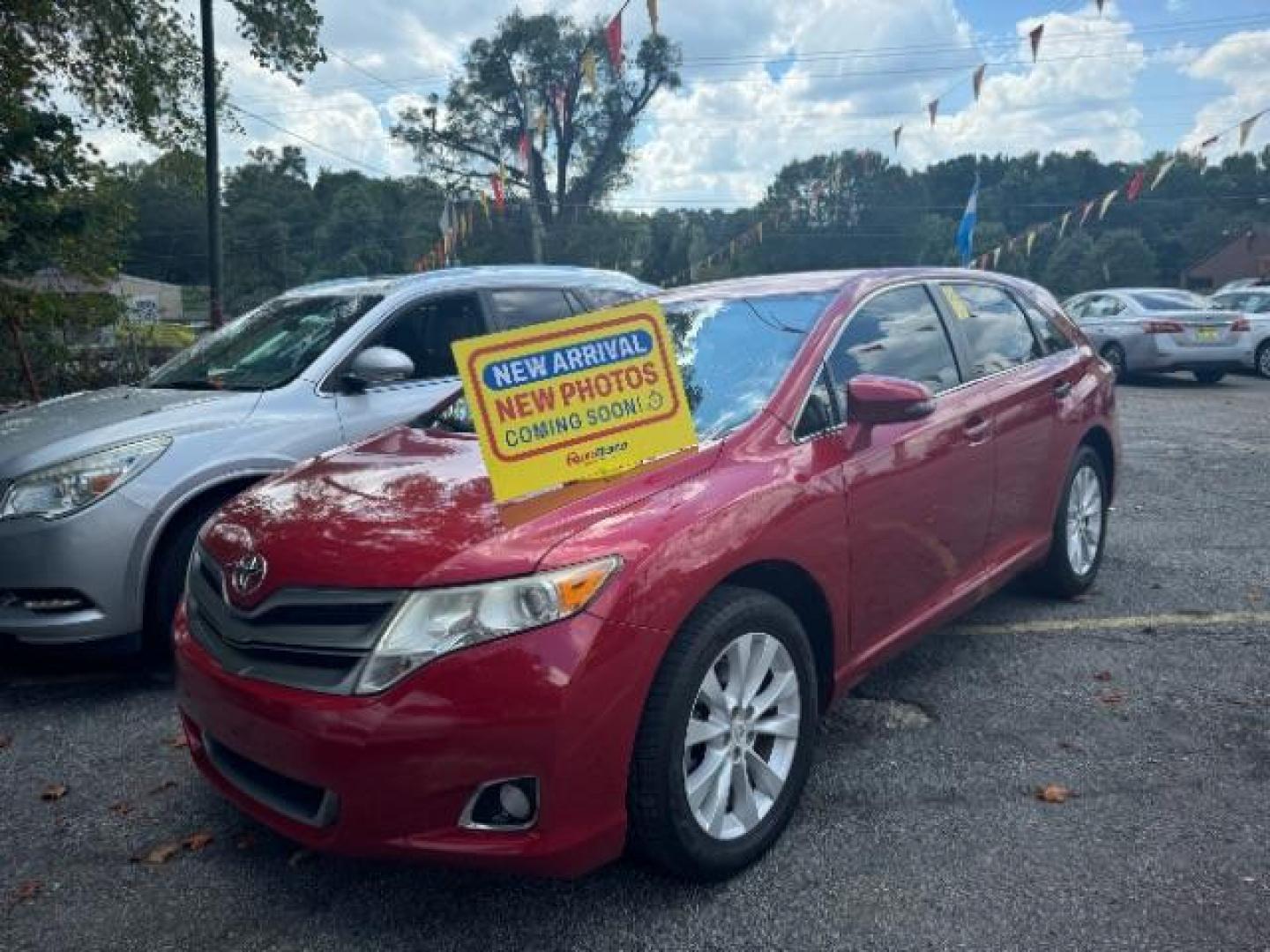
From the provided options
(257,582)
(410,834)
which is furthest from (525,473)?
(410,834)

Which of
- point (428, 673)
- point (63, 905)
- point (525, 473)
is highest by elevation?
point (525, 473)

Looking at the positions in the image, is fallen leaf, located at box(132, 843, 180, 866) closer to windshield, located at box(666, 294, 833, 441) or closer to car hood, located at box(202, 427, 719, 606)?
car hood, located at box(202, 427, 719, 606)

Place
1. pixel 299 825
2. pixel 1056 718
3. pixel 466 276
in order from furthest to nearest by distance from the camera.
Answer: pixel 466 276, pixel 1056 718, pixel 299 825

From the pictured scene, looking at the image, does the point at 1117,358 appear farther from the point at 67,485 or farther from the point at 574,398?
the point at 67,485

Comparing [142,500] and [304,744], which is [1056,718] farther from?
[142,500]

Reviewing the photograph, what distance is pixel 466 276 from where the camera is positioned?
5.20 m

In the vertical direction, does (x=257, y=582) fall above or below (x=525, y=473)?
below

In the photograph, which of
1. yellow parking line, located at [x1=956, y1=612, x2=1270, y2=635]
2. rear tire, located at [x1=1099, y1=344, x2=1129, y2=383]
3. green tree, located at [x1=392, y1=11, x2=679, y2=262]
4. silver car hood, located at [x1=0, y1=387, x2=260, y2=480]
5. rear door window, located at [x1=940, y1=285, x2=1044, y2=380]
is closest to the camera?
silver car hood, located at [x1=0, y1=387, x2=260, y2=480]

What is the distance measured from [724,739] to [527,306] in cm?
334

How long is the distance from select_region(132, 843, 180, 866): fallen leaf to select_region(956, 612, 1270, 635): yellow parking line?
130 inches

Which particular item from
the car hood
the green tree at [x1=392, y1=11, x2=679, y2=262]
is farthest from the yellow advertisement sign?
the green tree at [x1=392, y1=11, x2=679, y2=262]

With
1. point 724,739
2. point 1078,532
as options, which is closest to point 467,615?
point 724,739

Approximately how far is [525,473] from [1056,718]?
2.23m

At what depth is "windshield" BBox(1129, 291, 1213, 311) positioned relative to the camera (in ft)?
49.8
